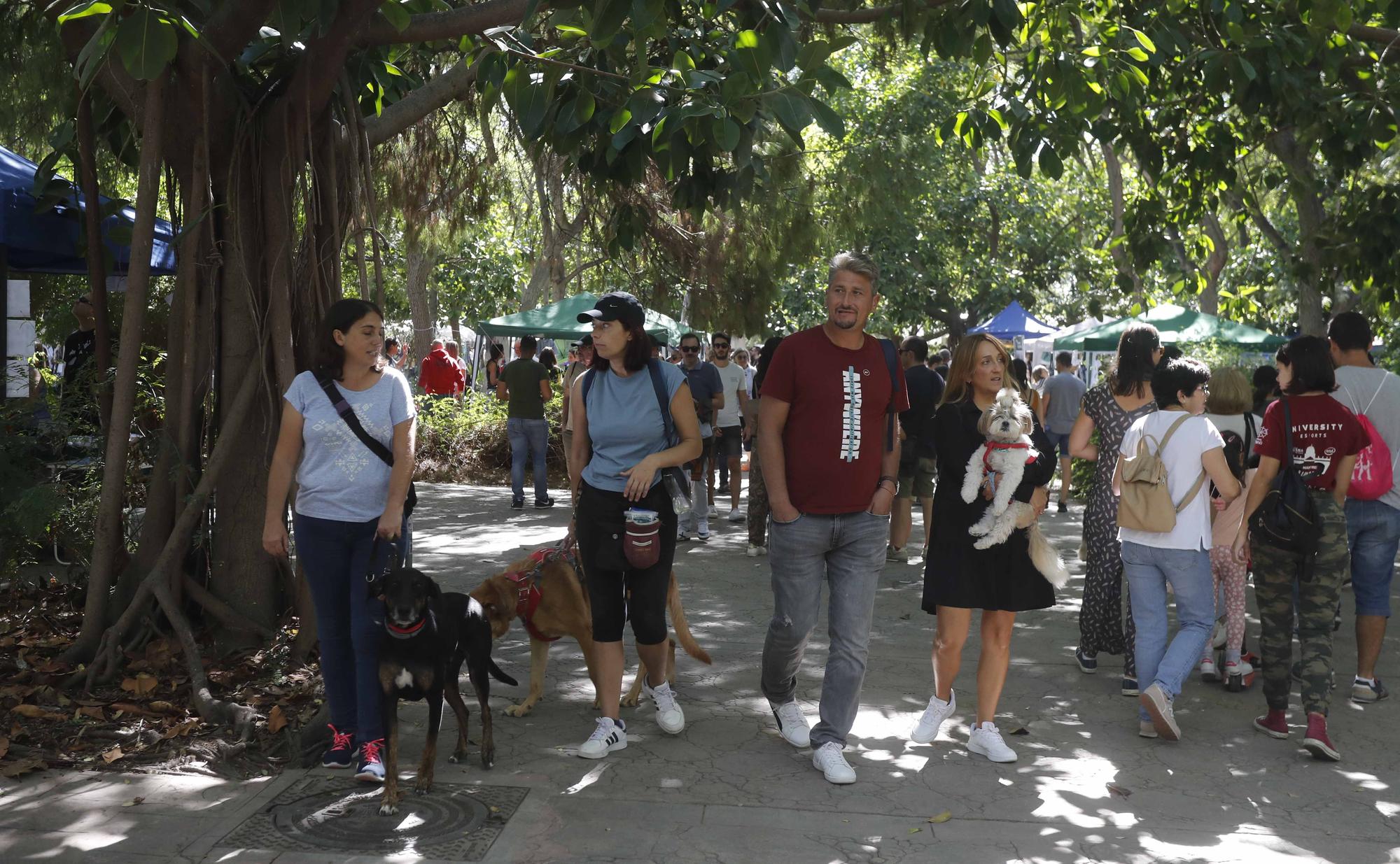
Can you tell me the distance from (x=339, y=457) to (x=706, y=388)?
7.27 metres

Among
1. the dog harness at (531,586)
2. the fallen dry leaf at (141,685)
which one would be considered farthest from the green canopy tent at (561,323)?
the fallen dry leaf at (141,685)

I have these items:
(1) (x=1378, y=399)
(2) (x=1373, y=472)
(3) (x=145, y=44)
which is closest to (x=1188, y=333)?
(1) (x=1378, y=399)

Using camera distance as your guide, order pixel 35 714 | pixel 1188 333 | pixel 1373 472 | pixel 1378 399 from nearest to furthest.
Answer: pixel 35 714 < pixel 1373 472 < pixel 1378 399 < pixel 1188 333

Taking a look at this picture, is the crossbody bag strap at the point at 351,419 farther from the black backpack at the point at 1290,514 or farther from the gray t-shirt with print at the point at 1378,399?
the gray t-shirt with print at the point at 1378,399

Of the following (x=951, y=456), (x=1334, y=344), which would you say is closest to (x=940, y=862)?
(x=951, y=456)

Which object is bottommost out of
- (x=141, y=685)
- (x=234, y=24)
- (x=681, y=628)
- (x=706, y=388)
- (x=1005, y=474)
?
(x=141, y=685)

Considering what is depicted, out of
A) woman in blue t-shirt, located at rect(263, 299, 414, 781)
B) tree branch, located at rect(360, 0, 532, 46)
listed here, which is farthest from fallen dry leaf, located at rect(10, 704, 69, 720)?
tree branch, located at rect(360, 0, 532, 46)

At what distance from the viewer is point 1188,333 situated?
2055 centimetres

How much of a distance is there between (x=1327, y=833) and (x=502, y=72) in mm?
4678

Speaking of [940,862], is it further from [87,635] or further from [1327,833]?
[87,635]

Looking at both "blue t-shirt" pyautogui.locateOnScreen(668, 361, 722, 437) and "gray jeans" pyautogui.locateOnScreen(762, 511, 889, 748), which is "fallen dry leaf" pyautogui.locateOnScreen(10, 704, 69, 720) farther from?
"blue t-shirt" pyautogui.locateOnScreen(668, 361, 722, 437)

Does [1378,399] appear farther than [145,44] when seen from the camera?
Yes

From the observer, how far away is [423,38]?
240 inches

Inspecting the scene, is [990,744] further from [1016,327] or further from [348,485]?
[1016,327]
